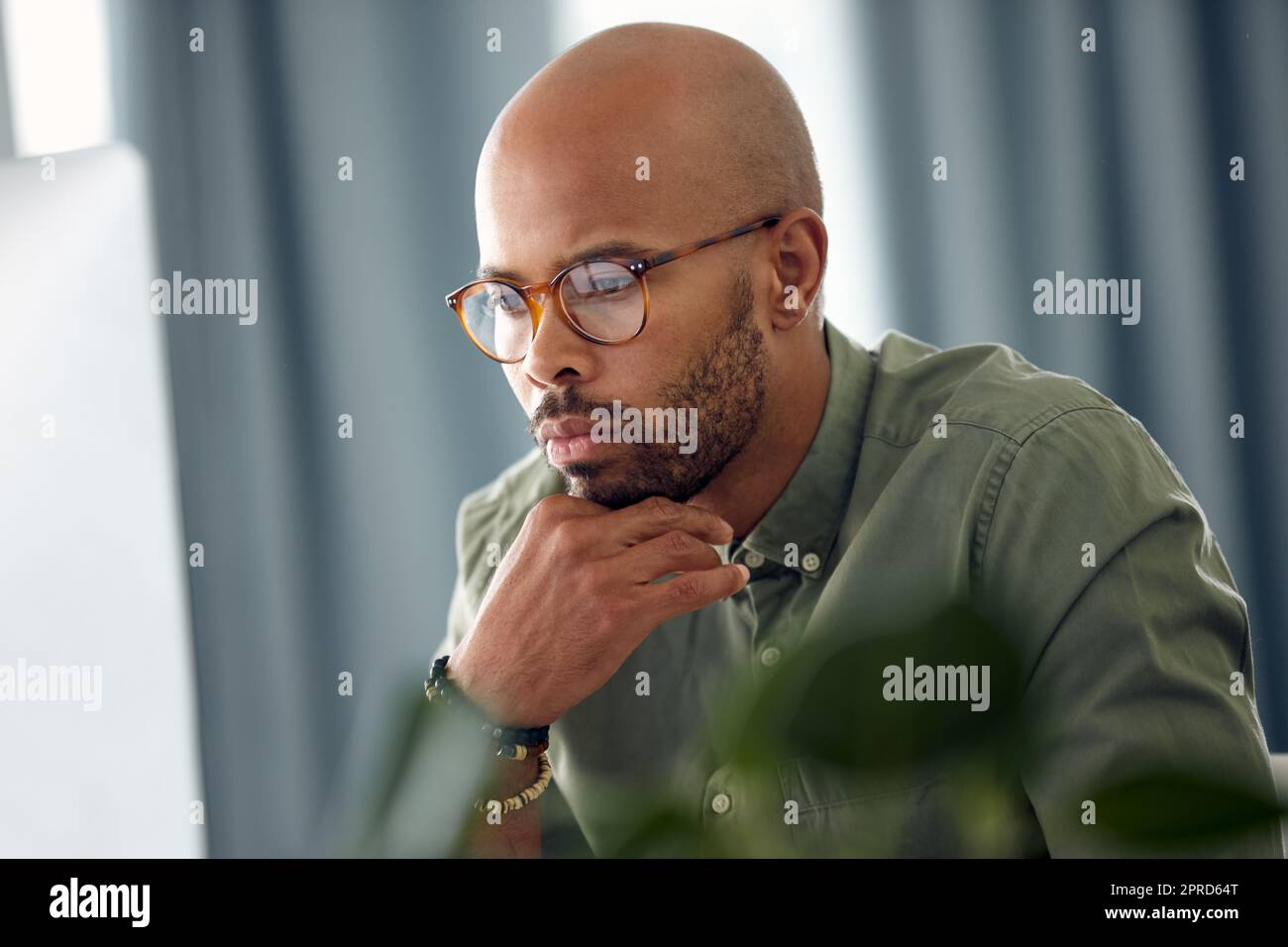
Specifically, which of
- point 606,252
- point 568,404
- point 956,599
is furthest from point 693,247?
point 956,599

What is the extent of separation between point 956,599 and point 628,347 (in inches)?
14.8

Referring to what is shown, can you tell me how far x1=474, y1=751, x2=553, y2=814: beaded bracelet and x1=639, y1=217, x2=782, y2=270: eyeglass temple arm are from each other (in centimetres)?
48

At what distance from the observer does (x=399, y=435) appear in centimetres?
138

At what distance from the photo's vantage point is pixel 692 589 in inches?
35.9

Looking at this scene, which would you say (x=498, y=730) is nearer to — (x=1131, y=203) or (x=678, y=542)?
(x=678, y=542)

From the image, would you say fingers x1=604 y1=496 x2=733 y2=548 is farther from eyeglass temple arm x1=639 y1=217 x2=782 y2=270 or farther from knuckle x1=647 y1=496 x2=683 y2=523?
eyeglass temple arm x1=639 y1=217 x2=782 y2=270

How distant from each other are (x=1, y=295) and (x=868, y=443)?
1.01 m

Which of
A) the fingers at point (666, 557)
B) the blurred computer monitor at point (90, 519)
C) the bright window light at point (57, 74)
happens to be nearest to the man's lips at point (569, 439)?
the fingers at point (666, 557)

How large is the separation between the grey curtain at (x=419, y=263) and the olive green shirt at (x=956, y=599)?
0.85 ft

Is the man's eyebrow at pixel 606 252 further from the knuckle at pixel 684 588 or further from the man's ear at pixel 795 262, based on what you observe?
the knuckle at pixel 684 588

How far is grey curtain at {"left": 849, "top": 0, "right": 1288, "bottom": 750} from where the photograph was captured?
1108mm

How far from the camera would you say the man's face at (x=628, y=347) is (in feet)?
3.07
